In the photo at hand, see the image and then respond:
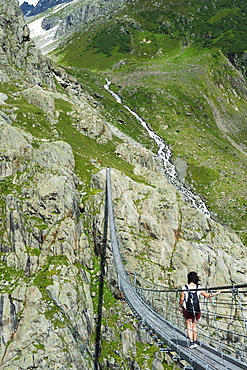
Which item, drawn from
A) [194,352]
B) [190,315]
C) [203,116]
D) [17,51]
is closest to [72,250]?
[194,352]

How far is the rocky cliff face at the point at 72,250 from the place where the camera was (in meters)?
24.5

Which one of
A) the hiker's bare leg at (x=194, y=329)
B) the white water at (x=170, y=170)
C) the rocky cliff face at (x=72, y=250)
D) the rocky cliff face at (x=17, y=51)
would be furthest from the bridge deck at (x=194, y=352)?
the rocky cliff face at (x=17, y=51)

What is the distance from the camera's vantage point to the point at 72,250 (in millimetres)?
32125

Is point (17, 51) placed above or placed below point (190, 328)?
above

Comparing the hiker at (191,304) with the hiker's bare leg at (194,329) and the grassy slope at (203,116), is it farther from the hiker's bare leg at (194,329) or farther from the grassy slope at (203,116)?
the grassy slope at (203,116)

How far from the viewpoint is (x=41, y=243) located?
3078cm

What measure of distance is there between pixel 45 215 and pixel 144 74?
569ft

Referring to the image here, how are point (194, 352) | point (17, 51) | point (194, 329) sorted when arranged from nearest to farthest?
1. point (194, 329)
2. point (194, 352)
3. point (17, 51)

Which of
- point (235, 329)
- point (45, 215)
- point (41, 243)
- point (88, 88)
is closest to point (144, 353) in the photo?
point (235, 329)

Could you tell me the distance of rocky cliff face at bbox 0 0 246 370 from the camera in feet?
80.5

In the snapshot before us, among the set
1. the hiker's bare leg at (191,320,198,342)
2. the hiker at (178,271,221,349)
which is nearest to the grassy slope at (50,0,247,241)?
the hiker's bare leg at (191,320,198,342)

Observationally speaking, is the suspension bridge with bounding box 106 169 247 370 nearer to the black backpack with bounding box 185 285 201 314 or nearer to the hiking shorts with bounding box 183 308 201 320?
the hiking shorts with bounding box 183 308 201 320

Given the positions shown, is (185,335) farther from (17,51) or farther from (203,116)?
(203,116)

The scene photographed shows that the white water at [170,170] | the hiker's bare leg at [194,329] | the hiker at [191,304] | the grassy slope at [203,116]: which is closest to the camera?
the hiker at [191,304]
